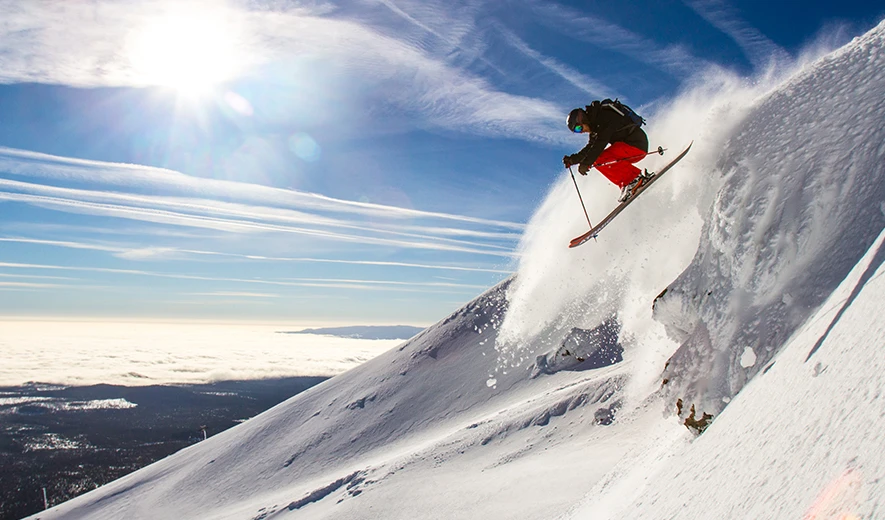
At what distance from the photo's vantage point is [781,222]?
7293 millimetres

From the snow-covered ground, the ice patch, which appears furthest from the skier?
the ice patch

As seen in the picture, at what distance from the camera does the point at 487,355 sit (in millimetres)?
50938

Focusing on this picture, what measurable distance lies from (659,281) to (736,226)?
25.8 feet

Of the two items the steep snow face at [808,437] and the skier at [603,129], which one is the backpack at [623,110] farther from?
the steep snow face at [808,437]

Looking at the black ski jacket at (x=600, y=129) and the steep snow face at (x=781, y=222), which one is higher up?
the black ski jacket at (x=600, y=129)

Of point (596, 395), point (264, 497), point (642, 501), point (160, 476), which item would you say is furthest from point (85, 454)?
point (642, 501)

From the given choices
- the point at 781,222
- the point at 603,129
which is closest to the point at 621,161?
the point at 603,129

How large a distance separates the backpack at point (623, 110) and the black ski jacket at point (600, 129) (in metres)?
0.05

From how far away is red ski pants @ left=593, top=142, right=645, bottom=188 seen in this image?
32.3 ft

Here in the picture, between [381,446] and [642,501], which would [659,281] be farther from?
[381,446]

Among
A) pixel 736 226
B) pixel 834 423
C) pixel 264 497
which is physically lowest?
pixel 834 423

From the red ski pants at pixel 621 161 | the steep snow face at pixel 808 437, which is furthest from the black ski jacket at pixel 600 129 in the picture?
the steep snow face at pixel 808 437

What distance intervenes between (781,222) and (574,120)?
3.92 meters

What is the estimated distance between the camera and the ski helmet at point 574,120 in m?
9.34
